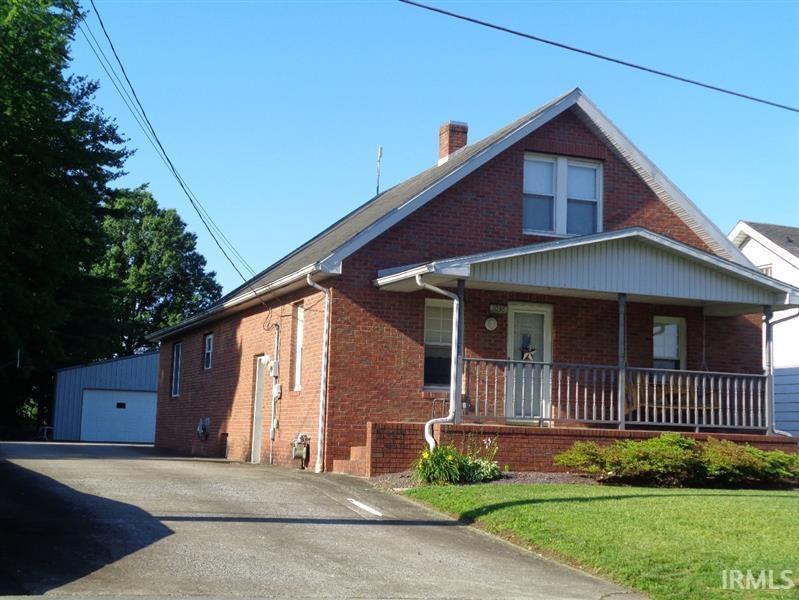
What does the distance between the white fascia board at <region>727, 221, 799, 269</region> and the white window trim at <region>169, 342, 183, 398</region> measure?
1549 centimetres

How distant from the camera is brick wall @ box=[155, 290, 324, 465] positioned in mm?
18578

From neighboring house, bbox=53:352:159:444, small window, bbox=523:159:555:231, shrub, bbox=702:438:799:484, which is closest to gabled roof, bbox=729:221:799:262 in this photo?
small window, bbox=523:159:555:231

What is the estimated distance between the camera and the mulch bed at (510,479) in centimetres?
1487

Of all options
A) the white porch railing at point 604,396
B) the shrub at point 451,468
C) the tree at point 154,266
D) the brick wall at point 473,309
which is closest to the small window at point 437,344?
the brick wall at point 473,309

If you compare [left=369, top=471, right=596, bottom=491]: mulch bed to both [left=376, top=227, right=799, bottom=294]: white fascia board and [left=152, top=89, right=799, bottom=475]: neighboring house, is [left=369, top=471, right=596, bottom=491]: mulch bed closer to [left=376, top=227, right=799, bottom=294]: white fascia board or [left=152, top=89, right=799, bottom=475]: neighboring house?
[left=152, top=89, right=799, bottom=475]: neighboring house

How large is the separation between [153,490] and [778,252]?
19429mm

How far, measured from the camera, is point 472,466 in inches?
593

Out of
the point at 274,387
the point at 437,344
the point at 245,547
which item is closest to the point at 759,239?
the point at 437,344

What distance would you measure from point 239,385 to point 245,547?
44.0 ft

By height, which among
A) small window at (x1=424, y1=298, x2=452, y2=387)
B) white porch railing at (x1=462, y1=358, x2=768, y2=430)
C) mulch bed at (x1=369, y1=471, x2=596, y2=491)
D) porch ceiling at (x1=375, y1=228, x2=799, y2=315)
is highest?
porch ceiling at (x1=375, y1=228, x2=799, y2=315)

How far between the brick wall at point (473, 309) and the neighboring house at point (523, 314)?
0.09ft

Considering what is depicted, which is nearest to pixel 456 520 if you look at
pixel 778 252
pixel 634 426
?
pixel 634 426

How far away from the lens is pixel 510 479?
15281 mm

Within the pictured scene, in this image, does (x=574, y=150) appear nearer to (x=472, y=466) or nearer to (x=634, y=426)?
(x=634, y=426)
